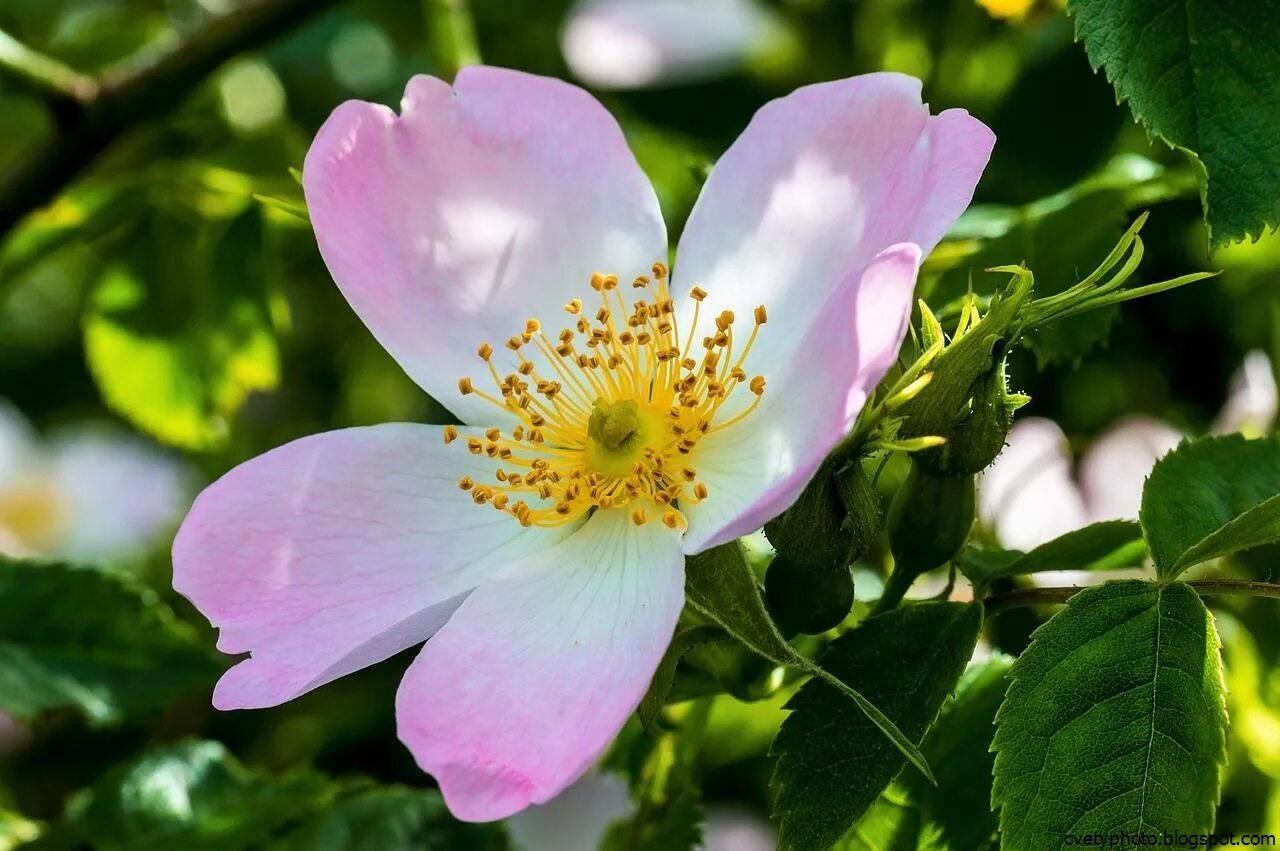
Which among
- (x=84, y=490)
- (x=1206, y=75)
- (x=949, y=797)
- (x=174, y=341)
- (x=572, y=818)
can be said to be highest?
(x=1206, y=75)

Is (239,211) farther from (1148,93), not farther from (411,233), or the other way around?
(1148,93)

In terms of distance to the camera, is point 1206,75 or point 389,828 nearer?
point 1206,75

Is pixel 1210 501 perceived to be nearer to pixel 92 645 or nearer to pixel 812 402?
pixel 812 402

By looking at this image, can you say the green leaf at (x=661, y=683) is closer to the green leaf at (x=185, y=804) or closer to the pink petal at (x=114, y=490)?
the green leaf at (x=185, y=804)

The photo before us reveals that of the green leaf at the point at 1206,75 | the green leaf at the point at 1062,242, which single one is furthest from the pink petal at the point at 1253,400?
the green leaf at the point at 1206,75

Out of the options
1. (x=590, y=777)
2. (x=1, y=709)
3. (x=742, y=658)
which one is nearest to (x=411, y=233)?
(x=742, y=658)

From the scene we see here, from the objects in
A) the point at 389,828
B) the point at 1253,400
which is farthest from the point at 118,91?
the point at 1253,400

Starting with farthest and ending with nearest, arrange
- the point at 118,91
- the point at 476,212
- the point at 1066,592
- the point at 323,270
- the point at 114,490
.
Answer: the point at 114,490, the point at 323,270, the point at 118,91, the point at 476,212, the point at 1066,592
